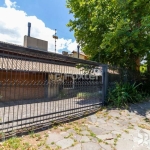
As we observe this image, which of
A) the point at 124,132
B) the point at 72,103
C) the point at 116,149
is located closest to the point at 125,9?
the point at 72,103

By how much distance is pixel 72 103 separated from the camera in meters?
5.41

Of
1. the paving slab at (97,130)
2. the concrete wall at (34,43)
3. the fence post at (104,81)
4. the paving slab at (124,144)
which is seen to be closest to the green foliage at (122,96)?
the fence post at (104,81)

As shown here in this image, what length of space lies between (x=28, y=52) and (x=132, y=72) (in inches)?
268

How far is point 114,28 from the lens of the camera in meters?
7.43

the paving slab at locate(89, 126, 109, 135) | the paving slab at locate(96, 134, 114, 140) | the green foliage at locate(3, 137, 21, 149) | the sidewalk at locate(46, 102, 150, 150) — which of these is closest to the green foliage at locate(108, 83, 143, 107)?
the sidewalk at locate(46, 102, 150, 150)

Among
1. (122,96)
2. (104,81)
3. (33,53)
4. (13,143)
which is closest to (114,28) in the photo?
(104,81)

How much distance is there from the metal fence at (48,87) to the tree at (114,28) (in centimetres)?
230

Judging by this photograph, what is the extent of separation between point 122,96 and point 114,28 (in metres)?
3.74

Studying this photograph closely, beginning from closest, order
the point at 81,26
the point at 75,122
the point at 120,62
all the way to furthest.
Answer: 1. the point at 75,122
2. the point at 120,62
3. the point at 81,26

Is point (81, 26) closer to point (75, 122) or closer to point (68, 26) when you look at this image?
point (68, 26)

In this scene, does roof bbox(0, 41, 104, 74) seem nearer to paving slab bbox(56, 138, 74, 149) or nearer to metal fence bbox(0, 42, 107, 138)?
metal fence bbox(0, 42, 107, 138)

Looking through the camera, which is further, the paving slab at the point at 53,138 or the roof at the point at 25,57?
the roof at the point at 25,57

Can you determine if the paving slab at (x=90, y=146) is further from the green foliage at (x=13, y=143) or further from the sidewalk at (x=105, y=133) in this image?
the green foliage at (x=13, y=143)

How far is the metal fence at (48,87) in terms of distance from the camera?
11.5 feet
